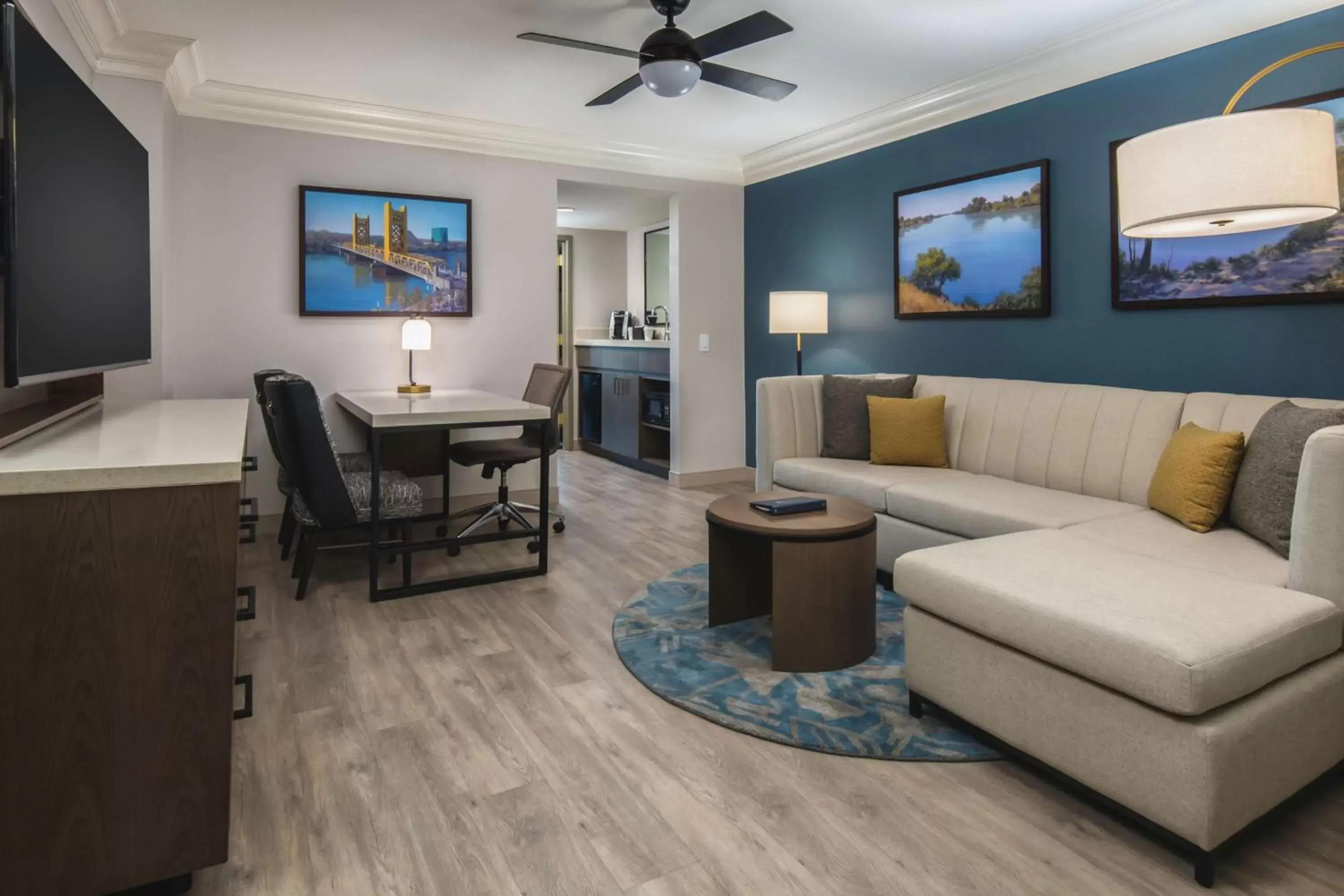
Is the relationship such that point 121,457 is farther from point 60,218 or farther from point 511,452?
point 511,452

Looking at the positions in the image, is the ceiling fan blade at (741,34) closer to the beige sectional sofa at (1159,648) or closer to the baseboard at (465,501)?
the beige sectional sofa at (1159,648)

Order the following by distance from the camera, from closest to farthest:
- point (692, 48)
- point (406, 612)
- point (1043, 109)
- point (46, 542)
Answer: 1. point (46, 542)
2. point (692, 48)
3. point (406, 612)
4. point (1043, 109)

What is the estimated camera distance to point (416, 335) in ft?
14.6

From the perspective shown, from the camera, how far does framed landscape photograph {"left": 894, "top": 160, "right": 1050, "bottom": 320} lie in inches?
152

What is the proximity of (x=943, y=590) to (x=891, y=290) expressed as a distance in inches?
118

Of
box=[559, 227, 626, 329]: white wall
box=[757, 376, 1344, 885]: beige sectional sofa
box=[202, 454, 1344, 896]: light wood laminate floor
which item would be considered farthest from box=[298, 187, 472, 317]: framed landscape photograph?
box=[757, 376, 1344, 885]: beige sectional sofa

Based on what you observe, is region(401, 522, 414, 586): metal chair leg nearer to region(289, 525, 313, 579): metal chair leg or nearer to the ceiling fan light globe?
region(289, 525, 313, 579): metal chair leg

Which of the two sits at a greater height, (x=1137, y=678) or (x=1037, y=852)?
(x=1137, y=678)

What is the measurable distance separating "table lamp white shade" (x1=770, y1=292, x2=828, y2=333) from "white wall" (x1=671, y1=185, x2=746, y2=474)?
4.03 feet

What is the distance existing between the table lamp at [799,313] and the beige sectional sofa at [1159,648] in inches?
82.6

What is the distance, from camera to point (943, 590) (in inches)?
83.0

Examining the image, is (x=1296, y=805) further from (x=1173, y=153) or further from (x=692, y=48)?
(x=692, y=48)

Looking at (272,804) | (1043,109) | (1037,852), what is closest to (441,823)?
(272,804)

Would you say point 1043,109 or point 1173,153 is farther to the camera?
point 1043,109
